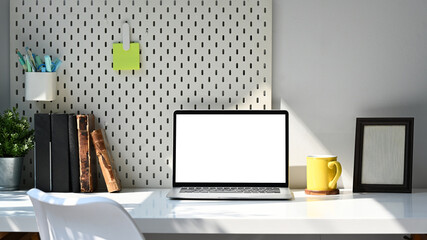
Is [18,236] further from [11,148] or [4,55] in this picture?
[4,55]

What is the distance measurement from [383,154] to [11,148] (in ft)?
4.25

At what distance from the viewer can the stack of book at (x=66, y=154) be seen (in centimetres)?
189

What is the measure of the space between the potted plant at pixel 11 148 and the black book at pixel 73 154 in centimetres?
17

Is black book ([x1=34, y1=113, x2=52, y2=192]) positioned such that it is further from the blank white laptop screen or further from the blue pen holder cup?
the blank white laptop screen

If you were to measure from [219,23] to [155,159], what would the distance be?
55 centimetres

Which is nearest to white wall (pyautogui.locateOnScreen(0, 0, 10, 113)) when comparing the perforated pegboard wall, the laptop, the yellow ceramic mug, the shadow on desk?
the perforated pegboard wall

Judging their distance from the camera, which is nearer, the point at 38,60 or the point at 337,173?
the point at 337,173

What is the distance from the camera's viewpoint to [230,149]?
192cm

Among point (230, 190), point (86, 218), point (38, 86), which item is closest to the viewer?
point (86, 218)

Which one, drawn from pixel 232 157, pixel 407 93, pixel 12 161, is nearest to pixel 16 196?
pixel 12 161

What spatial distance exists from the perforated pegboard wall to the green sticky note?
0.03 m

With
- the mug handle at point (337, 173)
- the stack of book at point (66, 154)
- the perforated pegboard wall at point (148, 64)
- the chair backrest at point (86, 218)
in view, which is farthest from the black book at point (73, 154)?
the mug handle at point (337, 173)

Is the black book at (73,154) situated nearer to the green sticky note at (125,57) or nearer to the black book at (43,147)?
the black book at (43,147)

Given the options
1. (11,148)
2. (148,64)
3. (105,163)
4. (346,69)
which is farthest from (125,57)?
(346,69)
